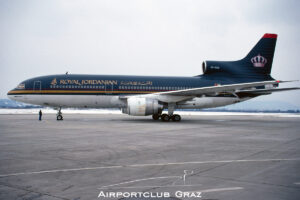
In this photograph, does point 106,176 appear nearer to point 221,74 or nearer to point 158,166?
point 158,166

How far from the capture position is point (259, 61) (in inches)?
998

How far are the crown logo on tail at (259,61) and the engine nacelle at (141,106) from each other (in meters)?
12.3

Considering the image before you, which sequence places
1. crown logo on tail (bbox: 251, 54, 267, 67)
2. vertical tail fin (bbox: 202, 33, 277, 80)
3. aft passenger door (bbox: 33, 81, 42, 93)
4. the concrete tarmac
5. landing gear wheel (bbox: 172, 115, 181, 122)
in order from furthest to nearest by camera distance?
crown logo on tail (bbox: 251, 54, 267, 67) < vertical tail fin (bbox: 202, 33, 277, 80) < landing gear wheel (bbox: 172, 115, 181, 122) < aft passenger door (bbox: 33, 81, 42, 93) < the concrete tarmac

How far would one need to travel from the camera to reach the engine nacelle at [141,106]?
19422mm

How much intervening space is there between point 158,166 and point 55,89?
18.0 meters

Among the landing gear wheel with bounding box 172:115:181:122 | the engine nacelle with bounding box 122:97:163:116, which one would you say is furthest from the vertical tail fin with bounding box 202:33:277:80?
the engine nacelle with bounding box 122:97:163:116

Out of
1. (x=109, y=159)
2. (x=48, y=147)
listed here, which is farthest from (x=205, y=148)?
(x=48, y=147)

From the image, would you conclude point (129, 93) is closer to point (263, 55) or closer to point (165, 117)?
point (165, 117)

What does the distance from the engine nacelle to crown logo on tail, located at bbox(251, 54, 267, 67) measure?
1230 cm

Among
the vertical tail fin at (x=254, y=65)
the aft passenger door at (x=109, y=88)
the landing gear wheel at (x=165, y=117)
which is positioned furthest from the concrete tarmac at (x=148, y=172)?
the vertical tail fin at (x=254, y=65)

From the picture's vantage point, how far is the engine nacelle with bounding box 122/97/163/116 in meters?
19.4

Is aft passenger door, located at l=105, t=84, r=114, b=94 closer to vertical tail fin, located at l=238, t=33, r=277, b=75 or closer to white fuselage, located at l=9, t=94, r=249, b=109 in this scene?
white fuselage, located at l=9, t=94, r=249, b=109

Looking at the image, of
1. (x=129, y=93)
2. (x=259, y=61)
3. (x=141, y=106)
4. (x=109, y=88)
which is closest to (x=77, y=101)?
(x=109, y=88)

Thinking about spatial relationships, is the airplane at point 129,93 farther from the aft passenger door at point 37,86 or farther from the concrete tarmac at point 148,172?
the concrete tarmac at point 148,172
